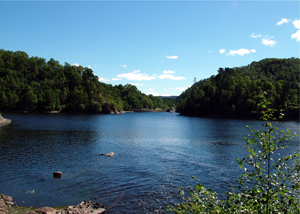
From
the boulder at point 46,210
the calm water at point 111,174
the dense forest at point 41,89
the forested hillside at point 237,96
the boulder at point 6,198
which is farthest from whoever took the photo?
the dense forest at point 41,89

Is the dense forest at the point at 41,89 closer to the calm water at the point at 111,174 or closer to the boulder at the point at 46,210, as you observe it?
the calm water at the point at 111,174

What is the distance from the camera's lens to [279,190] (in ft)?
27.1

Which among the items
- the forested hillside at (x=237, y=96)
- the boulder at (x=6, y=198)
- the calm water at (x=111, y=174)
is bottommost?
the calm water at (x=111, y=174)

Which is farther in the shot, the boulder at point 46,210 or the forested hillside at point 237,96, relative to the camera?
the forested hillside at point 237,96

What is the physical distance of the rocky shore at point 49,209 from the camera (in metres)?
15.1

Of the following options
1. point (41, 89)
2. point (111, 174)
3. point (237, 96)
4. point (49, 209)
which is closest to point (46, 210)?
point (49, 209)

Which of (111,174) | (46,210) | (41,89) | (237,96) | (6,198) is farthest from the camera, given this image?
(41,89)

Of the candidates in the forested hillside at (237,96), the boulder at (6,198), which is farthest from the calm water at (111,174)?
the forested hillside at (237,96)

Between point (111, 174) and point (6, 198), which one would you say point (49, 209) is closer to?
point (6, 198)

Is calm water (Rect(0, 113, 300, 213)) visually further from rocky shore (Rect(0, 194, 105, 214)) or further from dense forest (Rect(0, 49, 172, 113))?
dense forest (Rect(0, 49, 172, 113))

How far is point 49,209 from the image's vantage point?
15766mm

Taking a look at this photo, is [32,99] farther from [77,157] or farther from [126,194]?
[126,194]

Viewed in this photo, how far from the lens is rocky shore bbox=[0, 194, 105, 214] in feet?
49.5

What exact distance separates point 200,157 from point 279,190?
1060 inches
